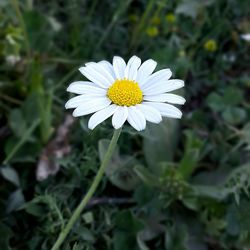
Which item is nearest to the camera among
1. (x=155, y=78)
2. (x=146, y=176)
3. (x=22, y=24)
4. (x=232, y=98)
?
(x=155, y=78)

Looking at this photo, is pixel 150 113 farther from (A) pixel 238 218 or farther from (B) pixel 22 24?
(B) pixel 22 24

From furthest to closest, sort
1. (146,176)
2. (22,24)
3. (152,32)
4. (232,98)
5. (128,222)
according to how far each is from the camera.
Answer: (152,32)
(232,98)
(22,24)
(146,176)
(128,222)

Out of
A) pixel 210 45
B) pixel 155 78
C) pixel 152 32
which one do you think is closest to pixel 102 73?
pixel 155 78

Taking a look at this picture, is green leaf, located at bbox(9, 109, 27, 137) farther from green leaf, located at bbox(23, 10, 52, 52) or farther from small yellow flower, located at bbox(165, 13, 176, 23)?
small yellow flower, located at bbox(165, 13, 176, 23)

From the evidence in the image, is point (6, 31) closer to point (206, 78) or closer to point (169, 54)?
point (169, 54)

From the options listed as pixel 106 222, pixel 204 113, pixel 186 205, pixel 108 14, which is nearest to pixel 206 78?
pixel 204 113

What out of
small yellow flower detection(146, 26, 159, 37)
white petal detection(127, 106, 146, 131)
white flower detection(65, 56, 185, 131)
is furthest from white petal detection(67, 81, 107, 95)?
small yellow flower detection(146, 26, 159, 37)

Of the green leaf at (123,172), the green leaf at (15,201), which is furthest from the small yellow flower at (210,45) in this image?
the green leaf at (15,201)
